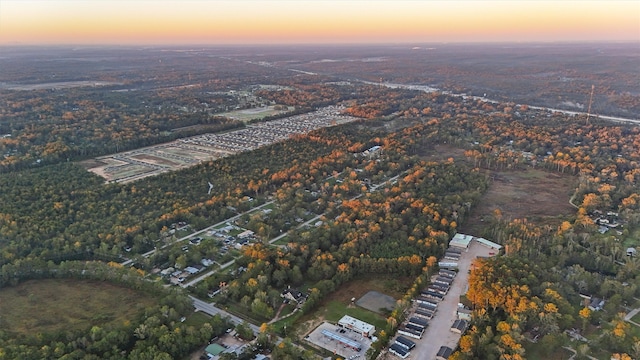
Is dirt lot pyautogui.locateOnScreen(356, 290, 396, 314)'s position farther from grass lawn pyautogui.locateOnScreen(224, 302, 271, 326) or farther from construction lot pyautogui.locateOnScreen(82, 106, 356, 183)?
construction lot pyautogui.locateOnScreen(82, 106, 356, 183)

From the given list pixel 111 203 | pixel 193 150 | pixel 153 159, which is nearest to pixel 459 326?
pixel 111 203

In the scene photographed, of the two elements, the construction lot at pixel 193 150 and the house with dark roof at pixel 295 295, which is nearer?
the house with dark roof at pixel 295 295

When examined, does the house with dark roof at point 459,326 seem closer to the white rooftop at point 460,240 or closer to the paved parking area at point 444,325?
the paved parking area at point 444,325

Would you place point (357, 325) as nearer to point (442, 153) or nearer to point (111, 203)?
point (111, 203)

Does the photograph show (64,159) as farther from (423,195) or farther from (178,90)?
(178,90)

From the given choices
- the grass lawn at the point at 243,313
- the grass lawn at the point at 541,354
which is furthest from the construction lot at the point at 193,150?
the grass lawn at the point at 541,354

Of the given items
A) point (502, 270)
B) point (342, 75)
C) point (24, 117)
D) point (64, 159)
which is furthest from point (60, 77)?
point (502, 270)

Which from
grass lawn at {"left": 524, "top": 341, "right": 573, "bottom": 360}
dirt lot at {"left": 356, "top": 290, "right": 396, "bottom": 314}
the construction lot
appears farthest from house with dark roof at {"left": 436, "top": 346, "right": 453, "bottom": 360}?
the construction lot
